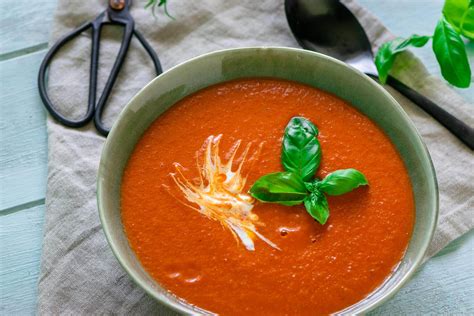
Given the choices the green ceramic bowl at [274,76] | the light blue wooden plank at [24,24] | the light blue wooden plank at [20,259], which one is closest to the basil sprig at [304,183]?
the green ceramic bowl at [274,76]

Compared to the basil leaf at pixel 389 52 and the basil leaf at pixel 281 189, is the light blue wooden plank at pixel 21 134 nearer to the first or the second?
the basil leaf at pixel 281 189

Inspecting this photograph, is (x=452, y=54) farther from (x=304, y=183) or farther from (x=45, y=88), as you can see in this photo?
(x=45, y=88)

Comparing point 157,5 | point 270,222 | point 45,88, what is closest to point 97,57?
point 45,88

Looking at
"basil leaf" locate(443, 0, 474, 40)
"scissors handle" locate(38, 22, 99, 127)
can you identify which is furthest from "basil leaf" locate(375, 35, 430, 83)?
"scissors handle" locate(38, 22, 99, 127)

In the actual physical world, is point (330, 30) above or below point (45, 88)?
above

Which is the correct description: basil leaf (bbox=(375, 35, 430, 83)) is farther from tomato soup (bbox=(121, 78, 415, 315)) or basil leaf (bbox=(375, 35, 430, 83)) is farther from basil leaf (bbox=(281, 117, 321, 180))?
basil leaf (bbox=(281, 117, 321, 180))

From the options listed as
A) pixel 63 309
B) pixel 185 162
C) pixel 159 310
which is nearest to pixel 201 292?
pixel 159 310

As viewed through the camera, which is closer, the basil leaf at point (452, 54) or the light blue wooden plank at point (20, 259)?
the light blue wooden plank at point (20, 259)
